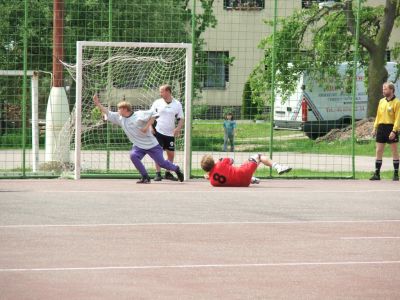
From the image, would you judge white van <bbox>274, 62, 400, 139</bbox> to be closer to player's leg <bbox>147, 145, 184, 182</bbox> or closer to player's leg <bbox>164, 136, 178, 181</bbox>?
player's leg <bbox>164, 136, 178, 181</bbox>

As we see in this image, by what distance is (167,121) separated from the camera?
760 inches

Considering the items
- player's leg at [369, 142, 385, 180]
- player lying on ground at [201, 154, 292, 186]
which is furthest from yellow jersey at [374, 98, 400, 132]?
player lying on ground at [201, 154, 292, 186]

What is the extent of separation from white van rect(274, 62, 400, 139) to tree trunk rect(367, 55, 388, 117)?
818 millimetres

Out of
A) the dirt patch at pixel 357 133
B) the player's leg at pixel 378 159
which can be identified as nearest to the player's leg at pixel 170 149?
the player's leg at pixel 378 159

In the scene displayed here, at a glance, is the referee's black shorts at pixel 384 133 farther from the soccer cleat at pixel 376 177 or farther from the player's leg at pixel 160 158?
the player's leg at pixel 160 158

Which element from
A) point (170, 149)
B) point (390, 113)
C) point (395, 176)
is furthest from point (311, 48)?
point (170, 149)

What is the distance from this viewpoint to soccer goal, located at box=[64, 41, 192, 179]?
19750mm

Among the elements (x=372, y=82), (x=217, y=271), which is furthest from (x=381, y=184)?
(x=372, y=82)

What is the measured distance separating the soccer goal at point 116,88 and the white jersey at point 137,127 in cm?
93

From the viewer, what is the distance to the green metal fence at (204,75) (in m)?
20.3

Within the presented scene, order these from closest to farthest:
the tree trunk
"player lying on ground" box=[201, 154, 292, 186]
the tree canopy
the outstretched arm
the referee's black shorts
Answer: "player lying on ground" box=[201, 154, 292, 186]
the outstretched arm
the referee's black shorts
the tree canopy
the tree trunk

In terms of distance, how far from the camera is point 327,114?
3192 cm

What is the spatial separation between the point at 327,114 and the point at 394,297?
76.0 ft

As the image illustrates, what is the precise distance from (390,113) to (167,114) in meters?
4.24
